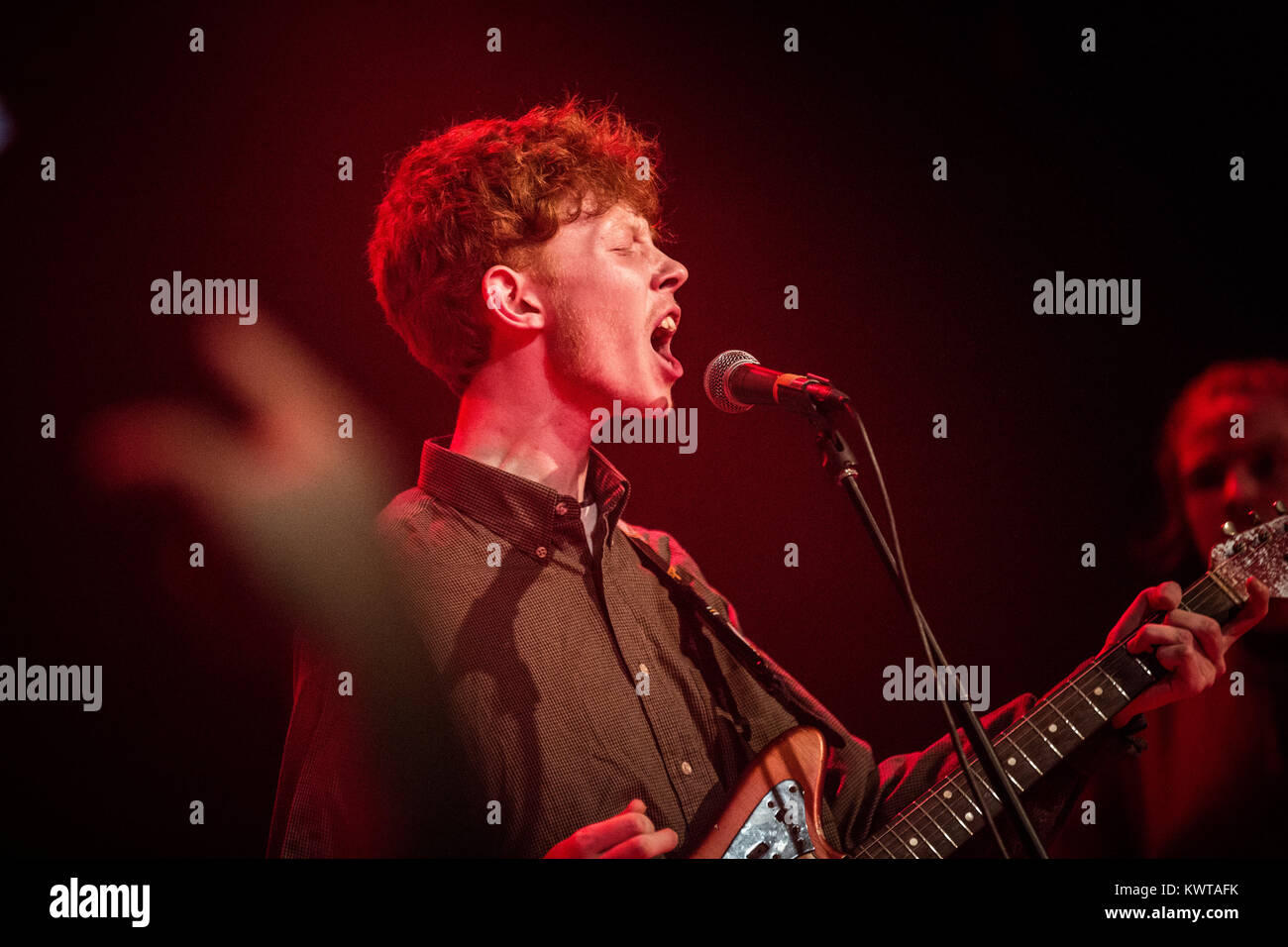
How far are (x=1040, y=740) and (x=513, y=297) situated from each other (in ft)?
4.85

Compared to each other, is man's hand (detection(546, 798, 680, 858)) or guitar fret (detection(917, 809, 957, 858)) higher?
man's hand (detection(546, 798, 680, 858))

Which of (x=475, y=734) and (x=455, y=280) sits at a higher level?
(x=455, y=280)

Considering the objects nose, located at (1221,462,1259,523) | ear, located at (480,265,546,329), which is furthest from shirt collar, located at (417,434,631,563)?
nose, located at (1221,462,1259,523)

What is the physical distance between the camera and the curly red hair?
2344 mm

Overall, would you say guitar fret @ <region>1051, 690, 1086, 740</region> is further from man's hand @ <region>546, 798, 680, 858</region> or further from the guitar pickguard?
man's hand @ <region>546, 798, 680, 858</region>

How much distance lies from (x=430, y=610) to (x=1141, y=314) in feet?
6.69

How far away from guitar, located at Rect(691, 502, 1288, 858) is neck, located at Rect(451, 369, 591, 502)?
0.74m

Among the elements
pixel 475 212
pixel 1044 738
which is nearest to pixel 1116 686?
pixel 1044 738

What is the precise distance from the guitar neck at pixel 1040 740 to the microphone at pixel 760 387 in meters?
0.85

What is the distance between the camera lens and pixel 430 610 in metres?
2.09

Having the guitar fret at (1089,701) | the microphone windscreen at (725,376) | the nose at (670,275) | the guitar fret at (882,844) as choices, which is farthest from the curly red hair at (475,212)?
the guitar fret at (1089,701)
